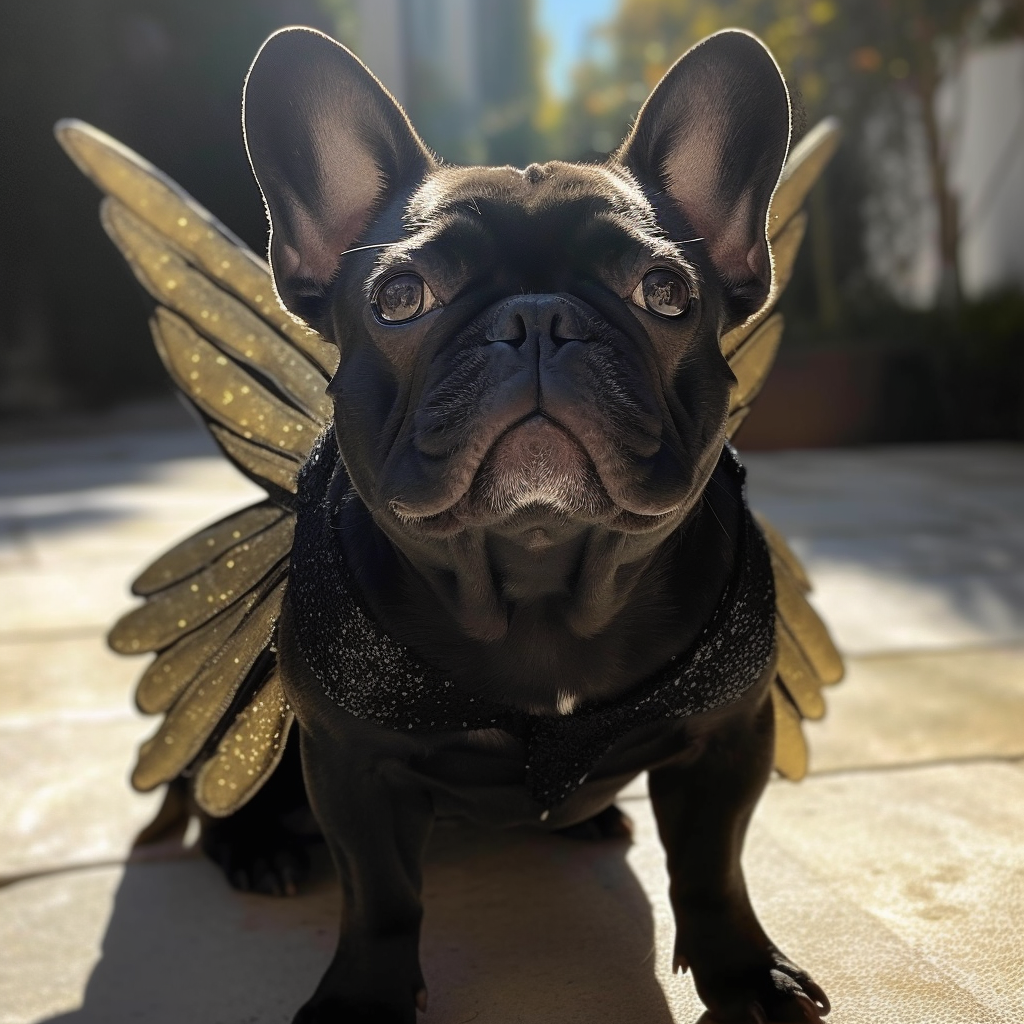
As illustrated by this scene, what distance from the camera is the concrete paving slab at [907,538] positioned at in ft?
9.98

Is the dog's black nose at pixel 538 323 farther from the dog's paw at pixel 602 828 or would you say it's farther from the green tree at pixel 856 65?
the green tree at pixel 856 65

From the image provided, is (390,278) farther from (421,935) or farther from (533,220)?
(421,935)

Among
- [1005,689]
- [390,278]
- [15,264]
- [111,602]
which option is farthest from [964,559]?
[15,264]

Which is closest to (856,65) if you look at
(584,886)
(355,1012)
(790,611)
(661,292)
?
(790,611)

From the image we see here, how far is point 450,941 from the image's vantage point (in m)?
1.44

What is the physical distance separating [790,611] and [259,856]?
2.55 feet

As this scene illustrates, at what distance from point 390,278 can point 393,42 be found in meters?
10.8

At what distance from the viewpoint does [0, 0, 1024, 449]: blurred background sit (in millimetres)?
7816

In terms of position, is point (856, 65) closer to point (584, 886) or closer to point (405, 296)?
point (584, 886)

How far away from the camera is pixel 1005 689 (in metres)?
2.44

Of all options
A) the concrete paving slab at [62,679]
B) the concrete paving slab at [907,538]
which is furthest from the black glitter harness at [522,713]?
the concrete paving slab at [907,538]

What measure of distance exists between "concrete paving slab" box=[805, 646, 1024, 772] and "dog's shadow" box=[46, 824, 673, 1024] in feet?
2.04

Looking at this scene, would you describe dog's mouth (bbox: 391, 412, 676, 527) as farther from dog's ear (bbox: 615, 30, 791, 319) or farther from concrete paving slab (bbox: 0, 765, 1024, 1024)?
concrete paving slab (bbox: 0, 765, 1024, 1024)

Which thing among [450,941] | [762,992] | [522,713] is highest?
[522,713]
